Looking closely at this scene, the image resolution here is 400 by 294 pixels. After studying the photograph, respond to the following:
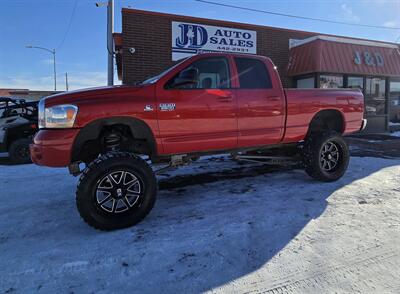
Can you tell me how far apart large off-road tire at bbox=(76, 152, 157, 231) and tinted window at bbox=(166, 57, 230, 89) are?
1470mm

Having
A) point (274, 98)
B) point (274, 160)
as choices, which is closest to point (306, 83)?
point (274, 160)

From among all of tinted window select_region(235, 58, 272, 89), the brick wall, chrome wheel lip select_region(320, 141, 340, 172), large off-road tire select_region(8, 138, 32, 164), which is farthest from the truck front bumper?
the brick wall

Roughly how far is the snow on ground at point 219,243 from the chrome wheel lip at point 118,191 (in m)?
0.32

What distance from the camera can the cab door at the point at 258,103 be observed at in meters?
5.04

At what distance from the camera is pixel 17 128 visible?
902cm

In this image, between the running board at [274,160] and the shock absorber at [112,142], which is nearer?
the shock absorber at [112,142]

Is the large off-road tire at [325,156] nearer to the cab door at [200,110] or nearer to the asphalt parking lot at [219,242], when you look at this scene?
the asphalt parking lot at [219,242]

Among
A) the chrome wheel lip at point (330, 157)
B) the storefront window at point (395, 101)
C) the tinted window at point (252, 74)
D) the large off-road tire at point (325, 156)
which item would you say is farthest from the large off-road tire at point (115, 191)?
the storefront window at point (395, 101)

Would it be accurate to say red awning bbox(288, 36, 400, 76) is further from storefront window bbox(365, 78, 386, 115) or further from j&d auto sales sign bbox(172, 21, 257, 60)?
j&d auto sales sign bbox(172, 21, 257, 60)

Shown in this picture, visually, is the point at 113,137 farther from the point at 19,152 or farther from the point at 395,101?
the point at 395,101

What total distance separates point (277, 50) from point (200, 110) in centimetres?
1045

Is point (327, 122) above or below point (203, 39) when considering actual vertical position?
below

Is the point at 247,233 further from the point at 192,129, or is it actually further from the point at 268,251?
the point at 192,129

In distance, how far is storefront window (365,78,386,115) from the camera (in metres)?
15.0
